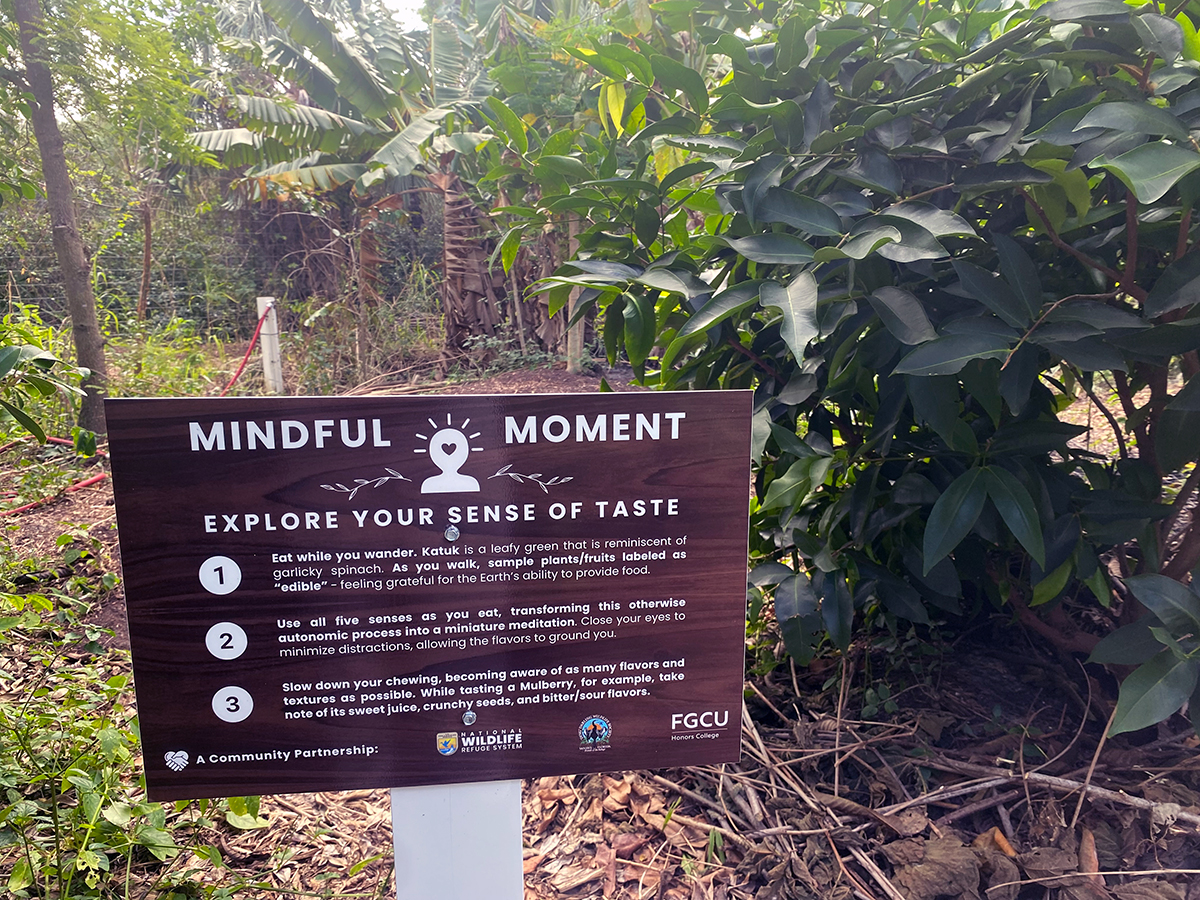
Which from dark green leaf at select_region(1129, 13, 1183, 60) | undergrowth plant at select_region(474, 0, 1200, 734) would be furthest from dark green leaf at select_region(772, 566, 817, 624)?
dark green leaf at select_region(1129, 13, 1183, 60)

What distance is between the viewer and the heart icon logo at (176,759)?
1.23 meters

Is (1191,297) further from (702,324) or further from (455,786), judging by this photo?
(455,786)

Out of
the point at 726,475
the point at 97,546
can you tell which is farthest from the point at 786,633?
the point at 97,546

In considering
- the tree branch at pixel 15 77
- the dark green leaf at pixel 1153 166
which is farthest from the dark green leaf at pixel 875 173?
the tree branch at pixel 15 77

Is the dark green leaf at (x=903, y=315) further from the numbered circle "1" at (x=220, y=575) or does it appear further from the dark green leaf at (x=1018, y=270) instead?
the numbered circle "1" at (x=220, y=575)

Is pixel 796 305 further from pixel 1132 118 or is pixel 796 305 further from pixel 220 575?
pixel 220 575

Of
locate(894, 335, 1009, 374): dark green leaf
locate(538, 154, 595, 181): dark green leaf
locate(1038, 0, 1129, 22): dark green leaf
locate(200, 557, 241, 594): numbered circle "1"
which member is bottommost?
locate(200, 557, 241, 594): numbered circle "1"

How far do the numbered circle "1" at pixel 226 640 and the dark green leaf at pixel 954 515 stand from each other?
3.50 feet

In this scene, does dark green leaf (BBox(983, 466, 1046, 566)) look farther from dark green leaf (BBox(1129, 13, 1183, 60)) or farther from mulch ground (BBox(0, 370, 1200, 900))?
mulch ground (BBox(0, 370, 1200, 900))

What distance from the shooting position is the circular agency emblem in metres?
1.29

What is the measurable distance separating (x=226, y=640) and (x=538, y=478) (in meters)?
0.54

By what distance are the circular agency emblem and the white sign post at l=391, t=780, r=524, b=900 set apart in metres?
0.14

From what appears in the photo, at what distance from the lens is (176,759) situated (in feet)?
4.06

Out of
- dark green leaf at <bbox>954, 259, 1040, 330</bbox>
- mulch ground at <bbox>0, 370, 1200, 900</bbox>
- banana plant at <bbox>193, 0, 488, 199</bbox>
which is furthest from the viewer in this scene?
banana plant at <bbox>193, 0, 488, 199</bbox>
